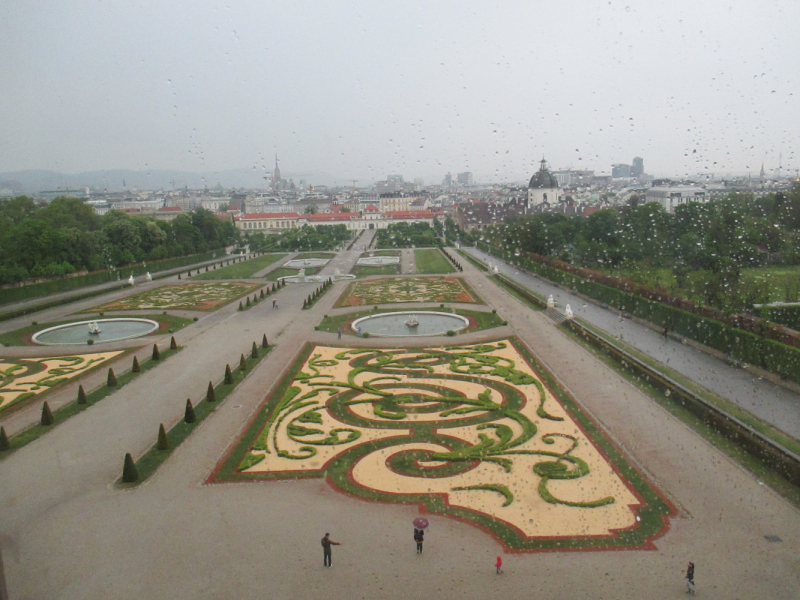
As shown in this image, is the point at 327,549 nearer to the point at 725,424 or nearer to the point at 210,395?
the point at 210,395

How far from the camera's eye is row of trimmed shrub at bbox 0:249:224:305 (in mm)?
38156

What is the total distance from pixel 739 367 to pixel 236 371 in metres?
17.8

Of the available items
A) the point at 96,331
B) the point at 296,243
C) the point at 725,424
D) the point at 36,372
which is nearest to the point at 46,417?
the point at 36,372

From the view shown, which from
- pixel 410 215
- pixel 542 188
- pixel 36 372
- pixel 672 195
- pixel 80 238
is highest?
pixel 542 188

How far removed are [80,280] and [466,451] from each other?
1599 inches

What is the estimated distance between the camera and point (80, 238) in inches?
1861

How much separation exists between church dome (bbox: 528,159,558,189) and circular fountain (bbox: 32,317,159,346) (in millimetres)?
75289

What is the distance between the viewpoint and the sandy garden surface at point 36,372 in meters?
19.2

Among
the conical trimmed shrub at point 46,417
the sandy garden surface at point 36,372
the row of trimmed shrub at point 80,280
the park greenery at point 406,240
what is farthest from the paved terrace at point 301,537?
the park greenery at point 406,240

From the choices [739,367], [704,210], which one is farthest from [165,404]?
[704,210]

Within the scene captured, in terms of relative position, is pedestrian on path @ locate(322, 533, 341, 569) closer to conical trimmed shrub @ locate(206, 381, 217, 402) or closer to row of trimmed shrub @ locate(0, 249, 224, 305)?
conical trimmed shrub @ locate(206, 381, 217, 402)

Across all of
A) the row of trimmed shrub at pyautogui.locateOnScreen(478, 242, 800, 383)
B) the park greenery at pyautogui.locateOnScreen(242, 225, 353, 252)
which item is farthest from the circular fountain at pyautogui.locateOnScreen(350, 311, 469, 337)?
the park greenery at pyautogui.locateOnScreen(242, 225, 353, 252)

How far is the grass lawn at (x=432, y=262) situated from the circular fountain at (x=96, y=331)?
974 inches

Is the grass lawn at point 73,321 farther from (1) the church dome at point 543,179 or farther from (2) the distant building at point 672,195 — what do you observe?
(1) the church dome at point 543,179
